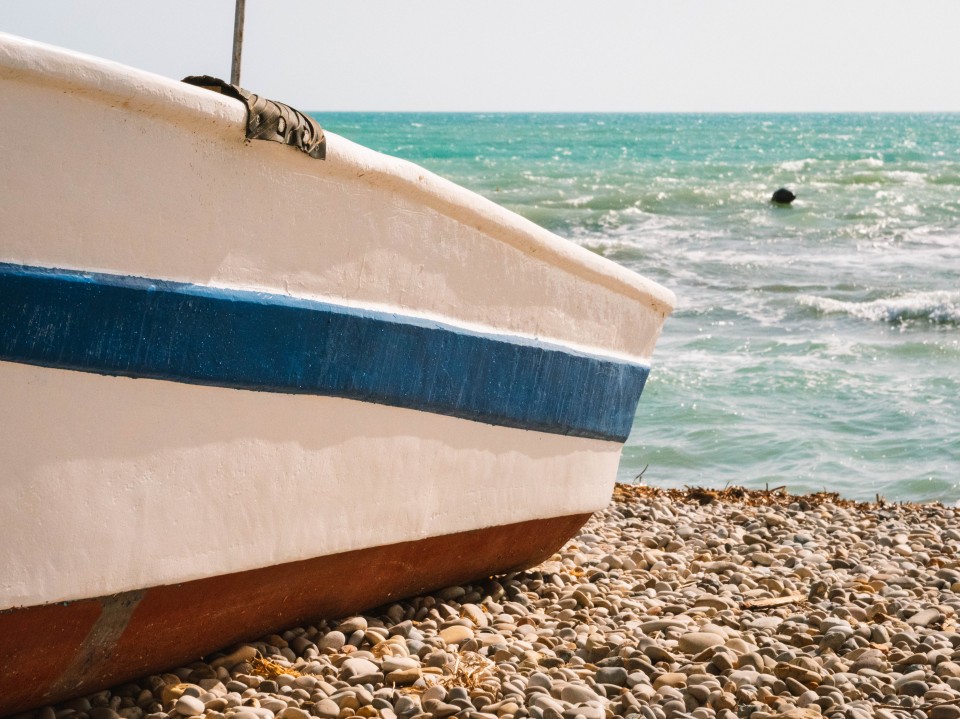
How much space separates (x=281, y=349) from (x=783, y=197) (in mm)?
27786

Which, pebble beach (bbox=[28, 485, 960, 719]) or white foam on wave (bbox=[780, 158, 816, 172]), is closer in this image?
pebble beach (bbox=[28, 485, 960, 719])

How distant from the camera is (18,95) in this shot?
2.21m

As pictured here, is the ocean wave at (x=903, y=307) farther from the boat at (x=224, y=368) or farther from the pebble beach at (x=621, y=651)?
the boat at (x=224, y=368)

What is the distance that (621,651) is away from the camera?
11.1ft

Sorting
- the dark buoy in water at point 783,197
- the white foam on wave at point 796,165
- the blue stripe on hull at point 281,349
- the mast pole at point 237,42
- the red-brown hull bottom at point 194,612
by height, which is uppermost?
the mast pole at point 237,42

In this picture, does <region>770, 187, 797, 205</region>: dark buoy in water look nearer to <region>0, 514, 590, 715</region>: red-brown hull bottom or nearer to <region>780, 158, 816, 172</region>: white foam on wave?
<region>780, 158, 816, 172</region>: white foam on wave

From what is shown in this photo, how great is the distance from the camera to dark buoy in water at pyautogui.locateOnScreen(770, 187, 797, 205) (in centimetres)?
2877

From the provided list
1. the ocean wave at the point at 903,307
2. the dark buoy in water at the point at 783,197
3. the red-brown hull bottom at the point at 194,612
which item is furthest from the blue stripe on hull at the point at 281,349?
the dark buoy in water at the point at 783,197

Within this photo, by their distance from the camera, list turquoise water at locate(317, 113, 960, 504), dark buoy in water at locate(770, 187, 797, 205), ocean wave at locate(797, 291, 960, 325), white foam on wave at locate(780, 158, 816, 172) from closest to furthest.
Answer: turquoise water at locate(317, 113, 960, 504) → ocean wave at locate(797, 291, 960, 325) → dark buoy in water at locate(770, 187, 797, 205) → white foam on wave at locate(780, 158, 816, 172)

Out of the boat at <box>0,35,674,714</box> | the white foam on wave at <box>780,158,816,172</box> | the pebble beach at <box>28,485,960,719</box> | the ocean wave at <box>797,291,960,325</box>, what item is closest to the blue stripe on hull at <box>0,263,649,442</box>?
the boat at <box>0,35,674,714</box>

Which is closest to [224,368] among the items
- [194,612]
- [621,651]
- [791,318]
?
[194,612]

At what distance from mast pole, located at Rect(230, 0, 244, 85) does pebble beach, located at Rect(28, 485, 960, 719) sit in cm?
159

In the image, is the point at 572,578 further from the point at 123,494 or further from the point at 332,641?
the point at 123,494

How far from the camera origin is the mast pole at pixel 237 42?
301cm
